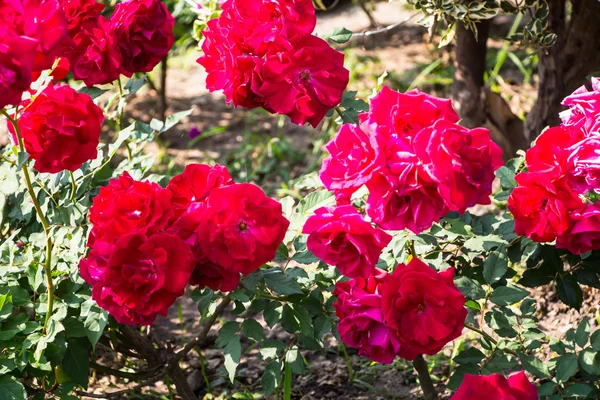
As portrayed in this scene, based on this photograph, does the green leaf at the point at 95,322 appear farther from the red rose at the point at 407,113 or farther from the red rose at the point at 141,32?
the red rose at the point at 407,113

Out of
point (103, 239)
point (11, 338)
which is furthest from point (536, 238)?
point (11, 338)

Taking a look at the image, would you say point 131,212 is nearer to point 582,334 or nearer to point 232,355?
point 232,355

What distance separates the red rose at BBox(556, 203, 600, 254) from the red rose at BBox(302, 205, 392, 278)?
0.40m

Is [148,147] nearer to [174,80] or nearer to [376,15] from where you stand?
[174,80]

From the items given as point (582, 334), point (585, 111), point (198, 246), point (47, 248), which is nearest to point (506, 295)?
point (582, 334)

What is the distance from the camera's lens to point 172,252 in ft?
4.59

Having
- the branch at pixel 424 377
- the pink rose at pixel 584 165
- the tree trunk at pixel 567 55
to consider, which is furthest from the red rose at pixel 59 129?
the tree trunk at pixel 567 55

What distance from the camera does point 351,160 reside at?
53.2 inches

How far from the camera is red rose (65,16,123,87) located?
71.6 inches

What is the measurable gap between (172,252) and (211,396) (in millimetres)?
1132

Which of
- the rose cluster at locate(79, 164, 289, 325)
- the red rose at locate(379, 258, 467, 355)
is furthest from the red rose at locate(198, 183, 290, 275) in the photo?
the red rose at locate(379, 258, 467, 355)

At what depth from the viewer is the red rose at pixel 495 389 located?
138 centimetres

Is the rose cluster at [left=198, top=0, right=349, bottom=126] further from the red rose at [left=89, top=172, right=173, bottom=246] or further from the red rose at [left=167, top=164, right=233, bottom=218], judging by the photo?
the red rose at [left=89, top=172, right=173, bottom=246]

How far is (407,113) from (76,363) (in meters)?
1.00
